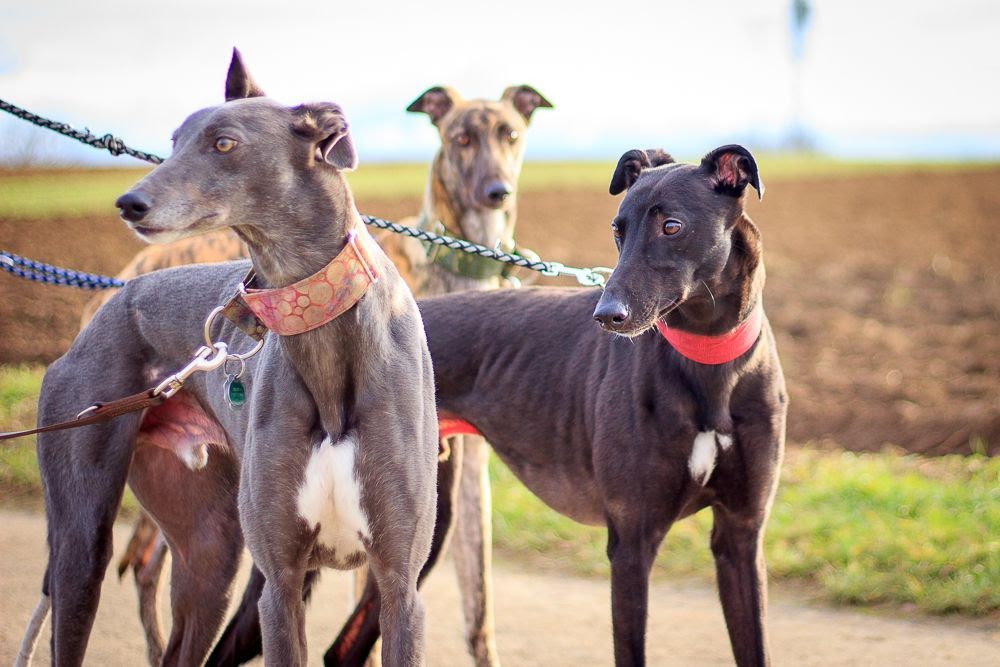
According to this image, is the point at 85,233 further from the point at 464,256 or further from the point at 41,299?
the point at 464,256

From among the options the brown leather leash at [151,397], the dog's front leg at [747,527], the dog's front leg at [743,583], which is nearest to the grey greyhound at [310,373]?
the brown leather leash at [151,397]

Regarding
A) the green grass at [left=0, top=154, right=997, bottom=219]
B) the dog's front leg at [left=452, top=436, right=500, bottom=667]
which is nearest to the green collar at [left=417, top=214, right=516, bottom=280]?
the dog's front leg at [left=452, top=436, right=500, bottom=667]

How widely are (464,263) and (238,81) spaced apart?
198cm

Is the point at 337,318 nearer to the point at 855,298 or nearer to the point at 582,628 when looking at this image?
the point at 582,628

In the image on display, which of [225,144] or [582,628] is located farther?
[582,628]

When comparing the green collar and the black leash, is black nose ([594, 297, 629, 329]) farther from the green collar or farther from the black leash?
the green collar

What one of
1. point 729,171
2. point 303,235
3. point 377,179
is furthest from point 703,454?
point 377,179

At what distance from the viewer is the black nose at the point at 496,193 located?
545 centimetres

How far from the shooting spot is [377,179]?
41344 mm

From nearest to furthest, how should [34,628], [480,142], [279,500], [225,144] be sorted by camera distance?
[225,144] → [279,500] → [34,628] → [480,142]

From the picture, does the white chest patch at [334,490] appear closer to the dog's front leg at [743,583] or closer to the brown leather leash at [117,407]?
the brown leather leash at [117,407]

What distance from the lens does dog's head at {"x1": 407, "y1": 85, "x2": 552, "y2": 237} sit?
5520mm

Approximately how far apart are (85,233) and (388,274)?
18747mm

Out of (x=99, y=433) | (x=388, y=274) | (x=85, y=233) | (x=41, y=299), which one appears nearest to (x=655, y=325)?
(x=388, y=274)
